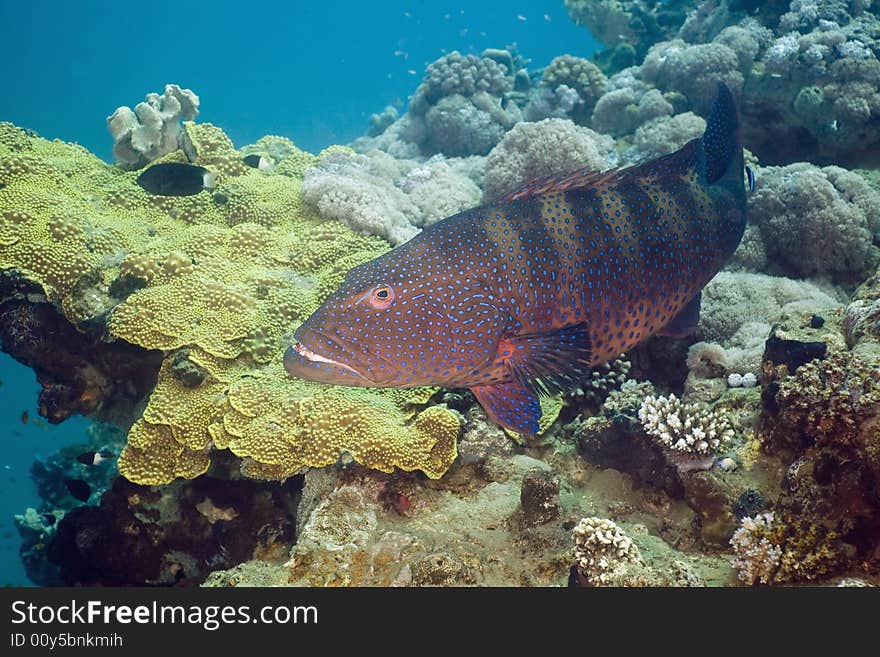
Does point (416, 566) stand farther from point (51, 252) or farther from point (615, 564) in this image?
point (51, 252)

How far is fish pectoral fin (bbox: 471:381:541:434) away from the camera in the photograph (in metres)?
3.42

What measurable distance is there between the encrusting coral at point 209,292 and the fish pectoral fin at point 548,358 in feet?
2.96

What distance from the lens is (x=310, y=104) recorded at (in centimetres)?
9975

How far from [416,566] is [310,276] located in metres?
3.31

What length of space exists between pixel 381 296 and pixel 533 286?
3.47 ft

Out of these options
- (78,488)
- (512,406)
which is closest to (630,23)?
(512,406)

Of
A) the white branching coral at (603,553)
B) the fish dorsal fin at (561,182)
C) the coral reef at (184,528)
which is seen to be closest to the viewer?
the white branching coral at (603,553)

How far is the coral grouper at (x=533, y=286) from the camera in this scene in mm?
3162

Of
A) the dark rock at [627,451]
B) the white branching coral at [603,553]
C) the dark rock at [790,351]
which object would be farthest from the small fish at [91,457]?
the dark rock at [790,351]

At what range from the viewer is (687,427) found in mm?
4039

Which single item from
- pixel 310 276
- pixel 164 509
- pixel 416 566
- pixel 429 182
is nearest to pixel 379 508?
pixel 416 566

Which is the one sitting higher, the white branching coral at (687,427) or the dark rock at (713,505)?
the white branching coral at (687,427)

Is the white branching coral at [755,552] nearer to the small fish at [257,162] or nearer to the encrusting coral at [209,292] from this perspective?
the encrusting coral at [209,292]

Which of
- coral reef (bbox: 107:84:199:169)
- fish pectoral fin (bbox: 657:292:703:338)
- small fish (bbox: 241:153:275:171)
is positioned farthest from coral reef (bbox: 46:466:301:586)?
coral reef (bbox: 107:84:199:169)
